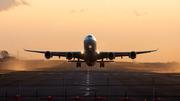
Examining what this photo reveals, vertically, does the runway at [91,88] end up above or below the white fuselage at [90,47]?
below

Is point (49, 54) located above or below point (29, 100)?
above

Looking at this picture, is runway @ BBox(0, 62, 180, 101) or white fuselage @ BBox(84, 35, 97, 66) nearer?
runway @ BBox(0, 62, 180, 101)

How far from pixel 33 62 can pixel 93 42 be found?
90.0 metres

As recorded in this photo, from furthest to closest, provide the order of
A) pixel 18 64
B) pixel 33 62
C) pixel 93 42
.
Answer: pixel 33 62 → pixel 18 64 → pixel 93 42

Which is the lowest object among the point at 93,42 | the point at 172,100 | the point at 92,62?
the point at 172,100

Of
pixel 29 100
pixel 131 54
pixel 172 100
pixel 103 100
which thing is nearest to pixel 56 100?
pixel 29 100

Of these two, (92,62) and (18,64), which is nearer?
(92,62)

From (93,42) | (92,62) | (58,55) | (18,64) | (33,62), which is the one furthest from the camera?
(33,62)

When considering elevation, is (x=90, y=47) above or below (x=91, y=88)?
above

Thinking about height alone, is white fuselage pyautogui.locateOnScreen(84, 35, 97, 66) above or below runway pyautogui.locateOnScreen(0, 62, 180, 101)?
above

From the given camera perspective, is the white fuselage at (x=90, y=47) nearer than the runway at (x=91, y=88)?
No

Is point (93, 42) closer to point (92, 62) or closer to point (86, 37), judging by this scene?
point (86, 37)

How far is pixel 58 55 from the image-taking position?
5762cm

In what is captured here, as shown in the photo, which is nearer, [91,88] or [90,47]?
[91,88]
